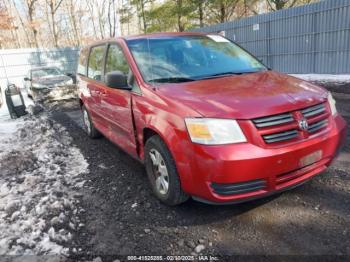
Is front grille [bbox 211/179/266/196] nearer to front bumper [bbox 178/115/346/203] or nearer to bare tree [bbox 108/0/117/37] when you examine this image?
front bumper [bbox 178/115/346/203]

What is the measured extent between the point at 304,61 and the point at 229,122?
12.0 metres

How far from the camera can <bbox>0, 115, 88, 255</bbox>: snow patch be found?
10.3 feet

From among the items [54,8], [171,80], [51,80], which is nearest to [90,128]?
[171,80]

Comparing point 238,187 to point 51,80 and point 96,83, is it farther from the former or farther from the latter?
point 51,80

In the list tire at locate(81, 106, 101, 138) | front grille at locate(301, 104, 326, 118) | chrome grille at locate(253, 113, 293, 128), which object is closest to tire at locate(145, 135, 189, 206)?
chrome grille at locate(253, 113, 293, 128)

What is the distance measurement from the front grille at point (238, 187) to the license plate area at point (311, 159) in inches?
16.5

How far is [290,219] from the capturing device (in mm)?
3082

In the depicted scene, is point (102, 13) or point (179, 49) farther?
point (102, 13)

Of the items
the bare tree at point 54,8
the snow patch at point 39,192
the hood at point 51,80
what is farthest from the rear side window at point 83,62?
the bare tree at point 54,8

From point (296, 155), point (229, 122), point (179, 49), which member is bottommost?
point (296, 155)

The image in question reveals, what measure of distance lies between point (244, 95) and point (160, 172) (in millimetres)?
1209

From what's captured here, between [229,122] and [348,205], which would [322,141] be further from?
[229,122]

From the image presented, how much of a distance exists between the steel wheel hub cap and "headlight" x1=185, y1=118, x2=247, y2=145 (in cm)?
68

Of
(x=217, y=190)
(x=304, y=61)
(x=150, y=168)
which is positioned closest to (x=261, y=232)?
(x=217, y=190)
